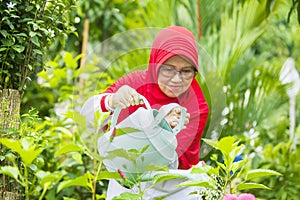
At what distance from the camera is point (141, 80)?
1444 millimetres

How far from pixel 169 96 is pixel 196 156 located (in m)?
0.29

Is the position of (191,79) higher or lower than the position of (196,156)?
higher

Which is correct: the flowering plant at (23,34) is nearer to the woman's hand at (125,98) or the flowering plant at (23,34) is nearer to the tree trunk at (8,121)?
the tree trunk at (8,121)

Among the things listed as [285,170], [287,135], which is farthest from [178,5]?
[287,135]

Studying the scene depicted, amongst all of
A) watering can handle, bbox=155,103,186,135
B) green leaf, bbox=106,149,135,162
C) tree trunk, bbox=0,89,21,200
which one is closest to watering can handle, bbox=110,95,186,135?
watering can handle, bbox=155,103,186,135

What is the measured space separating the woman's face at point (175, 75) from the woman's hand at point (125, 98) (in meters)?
0.10

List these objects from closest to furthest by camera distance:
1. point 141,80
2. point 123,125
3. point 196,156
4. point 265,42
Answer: point 123,125, point 141,80, point 196,156, point 265,42

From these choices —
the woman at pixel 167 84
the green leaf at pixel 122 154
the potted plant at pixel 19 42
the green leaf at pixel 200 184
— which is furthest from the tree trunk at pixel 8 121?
the green leaf at pixel 200 184

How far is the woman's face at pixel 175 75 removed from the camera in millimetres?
1408

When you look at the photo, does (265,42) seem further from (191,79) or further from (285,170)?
(191,79)

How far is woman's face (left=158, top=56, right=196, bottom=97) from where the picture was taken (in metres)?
1.41

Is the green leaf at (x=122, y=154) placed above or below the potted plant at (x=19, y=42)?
below

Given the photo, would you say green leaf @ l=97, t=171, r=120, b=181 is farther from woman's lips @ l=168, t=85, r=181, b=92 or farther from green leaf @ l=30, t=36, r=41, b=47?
green leaf @ l=30, t=36, r=41, b=47

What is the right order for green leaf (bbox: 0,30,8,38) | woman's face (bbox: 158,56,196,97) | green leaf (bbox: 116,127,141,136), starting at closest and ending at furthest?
green leaf (bbox: 116,127,141,136) → woman's face (bbox: 158,56,196,97) → green leaf (bbox: 0,30,8,38)
